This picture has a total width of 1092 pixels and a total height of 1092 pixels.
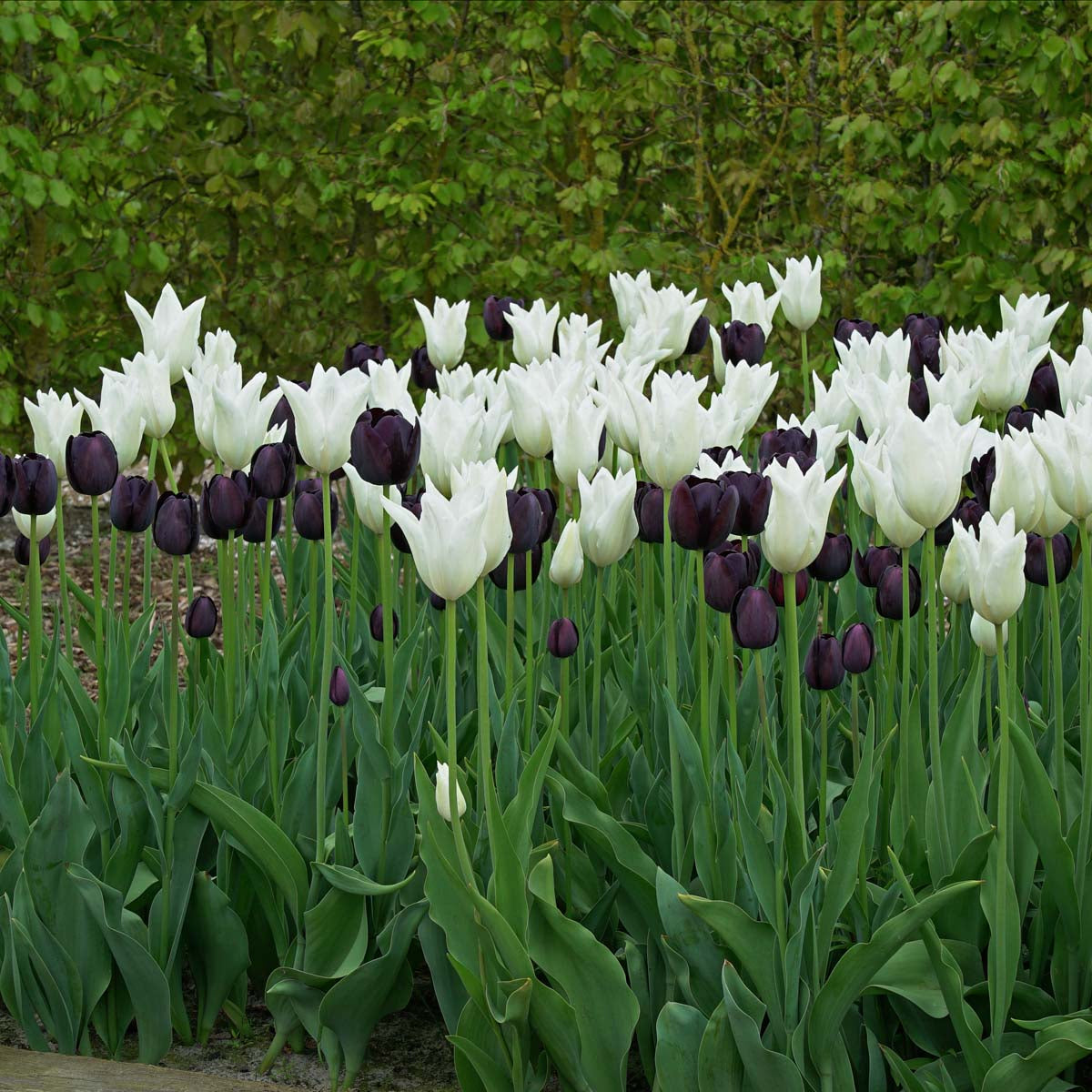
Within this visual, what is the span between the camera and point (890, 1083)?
1.86 metres

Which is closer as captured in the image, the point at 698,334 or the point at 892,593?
the point at 892,593

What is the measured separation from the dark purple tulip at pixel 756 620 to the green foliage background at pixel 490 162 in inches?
154

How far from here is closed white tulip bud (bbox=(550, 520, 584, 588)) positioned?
6.77 ft

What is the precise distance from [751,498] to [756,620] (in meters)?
0.15

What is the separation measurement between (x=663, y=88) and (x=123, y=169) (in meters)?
2.36

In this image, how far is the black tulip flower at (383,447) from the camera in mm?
1893

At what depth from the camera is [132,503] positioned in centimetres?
216

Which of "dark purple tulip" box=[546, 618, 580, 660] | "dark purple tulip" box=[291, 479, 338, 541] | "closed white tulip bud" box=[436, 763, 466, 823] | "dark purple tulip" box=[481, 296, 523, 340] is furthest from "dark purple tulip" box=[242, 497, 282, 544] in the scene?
"dark purple tulip" box=[481, 296, 523, 340]

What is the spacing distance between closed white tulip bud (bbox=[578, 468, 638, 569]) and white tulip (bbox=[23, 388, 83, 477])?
84 centimetres

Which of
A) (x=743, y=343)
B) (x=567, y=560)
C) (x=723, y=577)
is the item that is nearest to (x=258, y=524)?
(x=567, y=560)

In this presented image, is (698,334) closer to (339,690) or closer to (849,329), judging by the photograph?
(849,329)

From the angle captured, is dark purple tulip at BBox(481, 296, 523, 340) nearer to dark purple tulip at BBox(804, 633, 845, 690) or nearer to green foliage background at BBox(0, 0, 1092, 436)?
dark purple tulip at BBox(804, 633, 845, 690)

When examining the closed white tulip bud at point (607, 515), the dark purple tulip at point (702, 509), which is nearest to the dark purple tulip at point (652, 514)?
the closed white tulip bud at point (607, 515)

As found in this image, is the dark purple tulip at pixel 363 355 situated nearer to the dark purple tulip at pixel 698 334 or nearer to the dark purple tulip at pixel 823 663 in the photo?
the dark purple tulip at pixel 698 334
